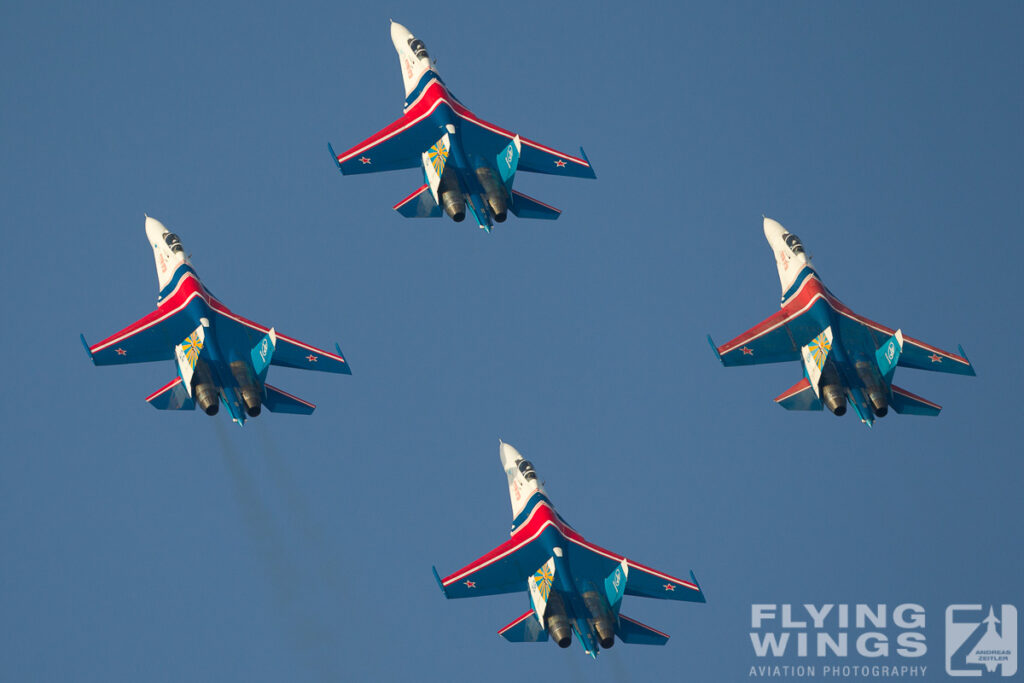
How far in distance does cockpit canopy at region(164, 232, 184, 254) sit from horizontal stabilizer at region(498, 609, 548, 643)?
21.1 m

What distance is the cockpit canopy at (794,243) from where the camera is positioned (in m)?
102

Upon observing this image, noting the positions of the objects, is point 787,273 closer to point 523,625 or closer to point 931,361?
point 931,361

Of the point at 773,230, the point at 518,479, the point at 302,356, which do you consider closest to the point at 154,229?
the point at 302,356

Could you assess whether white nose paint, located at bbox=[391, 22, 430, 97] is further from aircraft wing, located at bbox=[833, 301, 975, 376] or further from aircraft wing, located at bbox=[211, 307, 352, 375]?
aircraft wing, located at bbox=[833, 301, 975, 376]

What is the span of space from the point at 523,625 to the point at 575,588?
2352mm

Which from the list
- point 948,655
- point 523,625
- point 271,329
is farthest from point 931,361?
point 271,329

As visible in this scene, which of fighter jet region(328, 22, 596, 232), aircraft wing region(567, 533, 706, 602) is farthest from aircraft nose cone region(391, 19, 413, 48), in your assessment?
aircraft wing region(567, 533, 706, 602)

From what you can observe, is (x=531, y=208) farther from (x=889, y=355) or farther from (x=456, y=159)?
(x=889, y=355)

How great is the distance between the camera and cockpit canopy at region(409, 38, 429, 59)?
106 meters

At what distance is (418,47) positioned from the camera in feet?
349

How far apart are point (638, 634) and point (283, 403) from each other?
16061 millimetres

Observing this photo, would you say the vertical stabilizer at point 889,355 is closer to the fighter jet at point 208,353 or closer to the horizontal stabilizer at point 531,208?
the horizontal stabilizer at point 531,208

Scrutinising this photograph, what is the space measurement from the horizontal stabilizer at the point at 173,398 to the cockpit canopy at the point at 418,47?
19.4 m

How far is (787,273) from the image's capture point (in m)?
102
